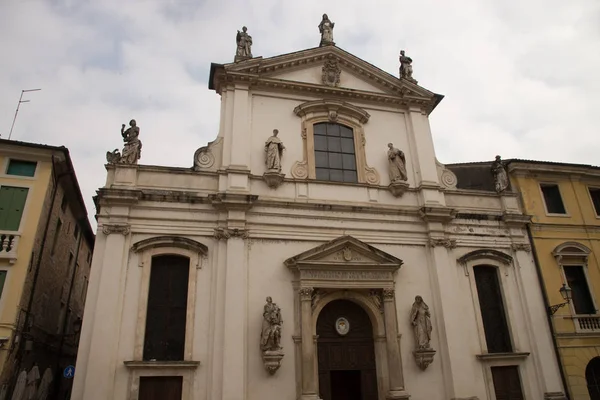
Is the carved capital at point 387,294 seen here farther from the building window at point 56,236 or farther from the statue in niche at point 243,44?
the building window at point 56,236

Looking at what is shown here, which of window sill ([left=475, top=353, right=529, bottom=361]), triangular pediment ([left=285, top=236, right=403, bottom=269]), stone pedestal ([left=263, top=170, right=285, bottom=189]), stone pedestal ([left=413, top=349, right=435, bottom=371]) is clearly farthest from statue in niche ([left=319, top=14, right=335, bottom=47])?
window sill ([left=475, top=353, right=529, bottom=361])

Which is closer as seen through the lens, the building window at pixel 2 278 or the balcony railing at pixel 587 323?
the building window at pixel 2 278

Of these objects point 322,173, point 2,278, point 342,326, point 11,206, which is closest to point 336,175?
point 322,173

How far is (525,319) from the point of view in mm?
14547

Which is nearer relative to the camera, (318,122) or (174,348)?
(174,348)

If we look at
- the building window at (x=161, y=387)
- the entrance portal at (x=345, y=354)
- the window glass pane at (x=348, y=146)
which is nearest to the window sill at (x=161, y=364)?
the building window at (x=161, y=387)

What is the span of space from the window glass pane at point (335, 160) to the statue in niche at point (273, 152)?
1835mm

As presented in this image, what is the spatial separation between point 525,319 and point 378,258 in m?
5.47

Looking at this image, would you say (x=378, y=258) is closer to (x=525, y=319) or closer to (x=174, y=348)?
(x=525, y=319)

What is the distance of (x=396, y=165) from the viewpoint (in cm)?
1531

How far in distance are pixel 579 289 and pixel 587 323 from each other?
132 cm

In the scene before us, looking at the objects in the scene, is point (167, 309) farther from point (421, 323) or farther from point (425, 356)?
point (425, 356)

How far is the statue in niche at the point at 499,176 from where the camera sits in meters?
16.2

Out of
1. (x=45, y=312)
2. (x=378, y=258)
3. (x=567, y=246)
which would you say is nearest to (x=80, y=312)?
(x=45, y=312)
